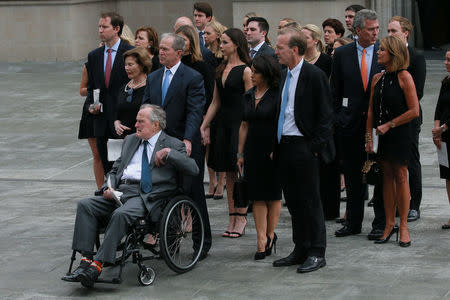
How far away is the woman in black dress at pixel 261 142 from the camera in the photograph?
8.26 meters

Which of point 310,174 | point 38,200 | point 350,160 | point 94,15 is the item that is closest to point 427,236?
point 350,160

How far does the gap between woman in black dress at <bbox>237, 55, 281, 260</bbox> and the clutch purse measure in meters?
Answer: 0.87

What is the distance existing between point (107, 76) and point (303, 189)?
2765 mm

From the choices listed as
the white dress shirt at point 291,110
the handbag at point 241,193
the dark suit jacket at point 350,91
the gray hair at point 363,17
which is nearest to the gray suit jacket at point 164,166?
the handbag at point 241,193

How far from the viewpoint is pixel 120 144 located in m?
9.05

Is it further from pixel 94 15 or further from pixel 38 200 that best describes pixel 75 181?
pixel 94 15

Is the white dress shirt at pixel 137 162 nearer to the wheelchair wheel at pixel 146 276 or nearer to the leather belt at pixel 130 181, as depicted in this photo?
the leather belt at pixel 130 181

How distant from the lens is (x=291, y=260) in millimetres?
8164

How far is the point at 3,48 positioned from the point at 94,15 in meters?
2.09

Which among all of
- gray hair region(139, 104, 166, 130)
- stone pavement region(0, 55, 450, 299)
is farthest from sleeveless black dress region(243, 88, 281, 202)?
gray hair region(139, 104, 166, 130)

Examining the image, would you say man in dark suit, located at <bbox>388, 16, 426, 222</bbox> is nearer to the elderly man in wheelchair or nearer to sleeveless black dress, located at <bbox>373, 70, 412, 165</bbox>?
sleeveless black dress, located at <bbox>373, 70, 412, 165</bbox>

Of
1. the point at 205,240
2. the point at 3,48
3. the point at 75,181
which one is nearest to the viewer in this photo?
the point at 205,240

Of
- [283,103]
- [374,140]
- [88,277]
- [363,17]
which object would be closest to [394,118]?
[374,140]

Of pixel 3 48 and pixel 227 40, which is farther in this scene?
pixel 3 48
